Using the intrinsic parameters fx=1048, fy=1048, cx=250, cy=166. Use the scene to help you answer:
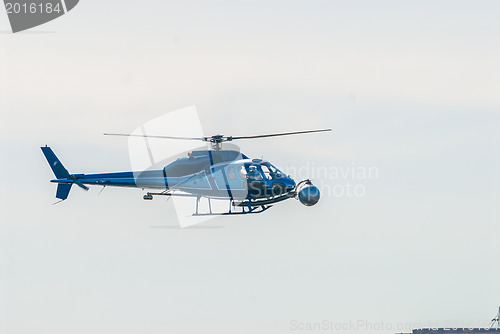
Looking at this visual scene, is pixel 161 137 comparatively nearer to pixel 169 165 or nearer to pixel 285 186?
pixel 169 165

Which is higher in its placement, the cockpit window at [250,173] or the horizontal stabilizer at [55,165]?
the horizontal stabilizer at [55,165]

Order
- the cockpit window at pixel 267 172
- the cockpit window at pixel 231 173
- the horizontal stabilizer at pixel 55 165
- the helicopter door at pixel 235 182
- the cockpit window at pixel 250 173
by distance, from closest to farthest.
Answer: the helicopter door at pixel 235 182, the cockpit window at pixel 250 173, the cockpit window at pixel 231 173, the cockpit window at pixel 267 172, the horizontal stabilizer at pixel 55 165

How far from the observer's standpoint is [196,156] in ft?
266

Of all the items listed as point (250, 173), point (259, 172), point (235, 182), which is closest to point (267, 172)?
point (259, 172)

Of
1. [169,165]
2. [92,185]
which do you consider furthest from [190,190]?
[92,185]

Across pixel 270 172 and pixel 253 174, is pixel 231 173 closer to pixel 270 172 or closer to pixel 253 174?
pixel 253 174

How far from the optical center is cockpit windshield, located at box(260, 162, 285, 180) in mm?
80662

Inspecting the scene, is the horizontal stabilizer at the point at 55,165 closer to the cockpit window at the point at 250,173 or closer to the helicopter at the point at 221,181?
the helicopter at the point at 221,181

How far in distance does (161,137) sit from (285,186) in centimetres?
1022

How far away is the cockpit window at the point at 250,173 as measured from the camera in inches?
3157

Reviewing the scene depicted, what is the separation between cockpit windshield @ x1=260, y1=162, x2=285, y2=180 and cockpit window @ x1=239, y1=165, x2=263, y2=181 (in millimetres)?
549

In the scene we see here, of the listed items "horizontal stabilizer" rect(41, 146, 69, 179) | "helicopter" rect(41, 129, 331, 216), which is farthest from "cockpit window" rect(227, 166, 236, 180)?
"horizontal stabilizer" rect(41, 146, 69, 179)

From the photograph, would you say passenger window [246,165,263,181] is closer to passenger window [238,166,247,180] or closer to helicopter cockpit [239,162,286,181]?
helicopter cockpit [239,162,286,181]

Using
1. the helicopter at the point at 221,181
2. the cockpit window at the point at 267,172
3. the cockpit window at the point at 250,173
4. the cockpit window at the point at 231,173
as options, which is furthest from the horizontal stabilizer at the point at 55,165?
the cockpit window at the point at 267,172
